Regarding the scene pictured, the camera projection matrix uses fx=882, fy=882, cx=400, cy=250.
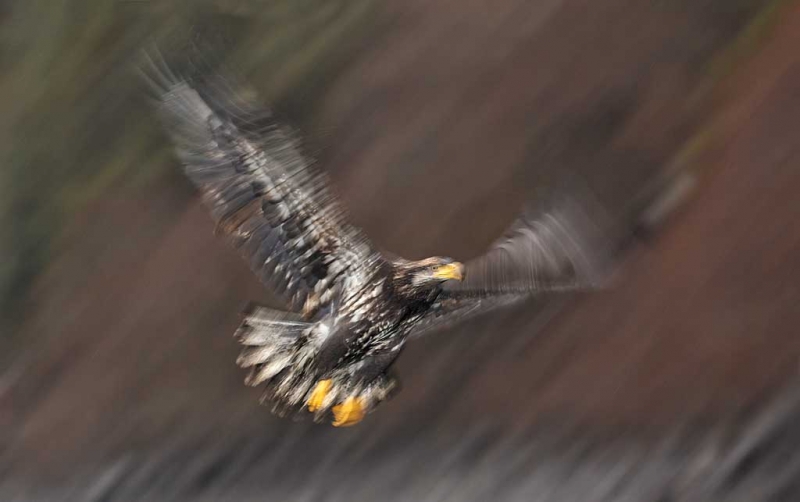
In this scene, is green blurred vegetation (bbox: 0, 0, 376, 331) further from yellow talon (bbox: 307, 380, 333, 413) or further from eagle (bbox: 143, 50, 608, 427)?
yellow talon (bbox: 307, 380, 333, 413)

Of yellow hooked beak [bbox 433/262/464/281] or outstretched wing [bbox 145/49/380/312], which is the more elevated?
outstretched wing [bbox 145/49/380/312]

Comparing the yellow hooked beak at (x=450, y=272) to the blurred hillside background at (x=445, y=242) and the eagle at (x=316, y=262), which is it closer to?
the eagle at (x=316, y=262)

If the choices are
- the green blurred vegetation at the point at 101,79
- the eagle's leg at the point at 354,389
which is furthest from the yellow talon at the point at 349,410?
the green blurred vegetation at the point at 101,79

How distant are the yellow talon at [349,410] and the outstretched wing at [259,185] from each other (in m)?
0.20

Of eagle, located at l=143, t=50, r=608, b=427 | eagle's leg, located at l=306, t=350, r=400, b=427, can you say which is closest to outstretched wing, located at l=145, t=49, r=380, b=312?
eagle, located at l=143, t=50, r=608, b=427

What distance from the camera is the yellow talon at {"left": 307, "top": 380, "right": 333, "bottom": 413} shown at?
129cm

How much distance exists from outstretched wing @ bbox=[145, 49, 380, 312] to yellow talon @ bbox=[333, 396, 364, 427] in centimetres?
20

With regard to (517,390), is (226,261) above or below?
above

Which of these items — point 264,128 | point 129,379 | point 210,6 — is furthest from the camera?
point 129,379

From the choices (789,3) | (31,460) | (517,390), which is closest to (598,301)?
(517,390)

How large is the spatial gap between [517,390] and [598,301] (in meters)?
0.20

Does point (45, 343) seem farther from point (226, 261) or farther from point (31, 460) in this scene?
point (226, 261)

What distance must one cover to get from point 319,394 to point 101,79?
0.61 meters

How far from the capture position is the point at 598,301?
144 centimetres
